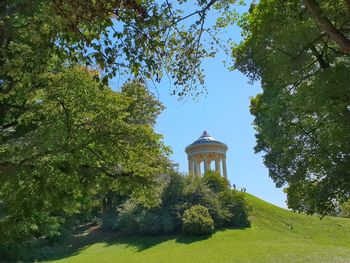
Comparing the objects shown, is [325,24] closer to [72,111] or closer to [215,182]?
[72,111]

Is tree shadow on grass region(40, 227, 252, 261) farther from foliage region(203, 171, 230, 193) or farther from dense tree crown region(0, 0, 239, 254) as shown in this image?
dense tree crown region(0, 0, 239, 254)

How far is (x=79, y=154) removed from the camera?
11125mm

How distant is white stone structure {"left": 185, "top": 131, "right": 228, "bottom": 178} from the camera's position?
4550cm

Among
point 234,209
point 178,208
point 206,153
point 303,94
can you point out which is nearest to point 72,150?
point 303,94

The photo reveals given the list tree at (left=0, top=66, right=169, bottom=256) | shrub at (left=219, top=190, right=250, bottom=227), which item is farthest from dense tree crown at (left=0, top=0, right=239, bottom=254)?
shrub at (left=219, top=190, right=250, bottom=227)

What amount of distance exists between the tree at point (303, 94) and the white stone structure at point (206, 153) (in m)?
29.6

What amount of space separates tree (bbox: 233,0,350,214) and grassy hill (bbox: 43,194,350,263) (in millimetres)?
5848

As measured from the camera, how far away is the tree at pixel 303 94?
9.67 metres

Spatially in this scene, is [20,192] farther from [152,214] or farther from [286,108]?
[152,214]

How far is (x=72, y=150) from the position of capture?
418 inches

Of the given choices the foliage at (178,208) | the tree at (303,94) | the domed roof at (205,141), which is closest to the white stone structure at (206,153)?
the domed roof at (205,141)

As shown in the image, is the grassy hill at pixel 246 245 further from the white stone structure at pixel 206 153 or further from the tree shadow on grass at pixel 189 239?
the white stone structure at pixel 206 153

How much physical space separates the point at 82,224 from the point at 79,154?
29997 millimetres

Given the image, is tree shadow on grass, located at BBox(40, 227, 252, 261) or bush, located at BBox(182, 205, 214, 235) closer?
tree shadow on grass, located at BBox(40, 227, 252, 261)
